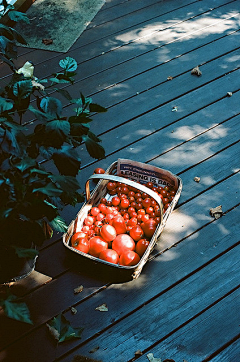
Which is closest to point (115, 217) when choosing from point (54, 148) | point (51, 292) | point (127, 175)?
point (127, 175)

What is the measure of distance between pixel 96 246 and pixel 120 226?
0.53ft

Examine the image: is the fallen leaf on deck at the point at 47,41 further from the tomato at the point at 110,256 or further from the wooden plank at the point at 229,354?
the wooden plank at the point at 229,354

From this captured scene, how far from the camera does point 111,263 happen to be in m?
1.58

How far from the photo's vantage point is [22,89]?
115cm

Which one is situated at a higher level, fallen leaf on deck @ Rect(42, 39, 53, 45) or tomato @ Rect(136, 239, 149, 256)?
fallen leaf on deck @ Rect(42, 39, 53, 45)

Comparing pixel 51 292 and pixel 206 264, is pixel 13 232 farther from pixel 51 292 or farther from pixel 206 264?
pixel 206 264

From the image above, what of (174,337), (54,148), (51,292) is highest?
(54,148)

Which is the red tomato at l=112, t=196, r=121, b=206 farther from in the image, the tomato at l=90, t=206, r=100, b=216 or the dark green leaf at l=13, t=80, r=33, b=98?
the dark green leaf at l=13, t=80, r=33, b=98

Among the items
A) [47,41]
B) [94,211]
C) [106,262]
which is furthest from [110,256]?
[47,41]

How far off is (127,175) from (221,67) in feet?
4.26

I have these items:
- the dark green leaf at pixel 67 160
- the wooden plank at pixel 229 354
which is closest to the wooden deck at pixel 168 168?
the wooden plank at pixel 229 354

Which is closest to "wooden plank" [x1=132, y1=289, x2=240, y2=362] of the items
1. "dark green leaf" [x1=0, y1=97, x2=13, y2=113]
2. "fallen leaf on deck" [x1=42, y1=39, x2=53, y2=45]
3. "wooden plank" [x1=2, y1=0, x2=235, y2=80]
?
"dark green leaf" [x1=0, y1=97, x2=13, y2=113]

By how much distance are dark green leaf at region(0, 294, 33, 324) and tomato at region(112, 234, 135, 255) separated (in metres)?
0.72

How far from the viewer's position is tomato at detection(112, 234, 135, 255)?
1.70 meters
